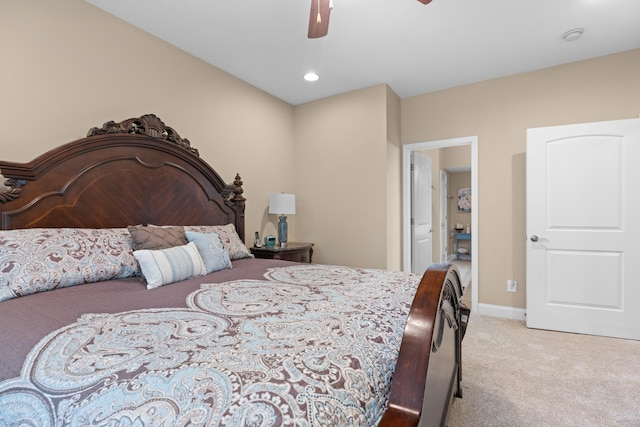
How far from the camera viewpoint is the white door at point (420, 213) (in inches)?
161

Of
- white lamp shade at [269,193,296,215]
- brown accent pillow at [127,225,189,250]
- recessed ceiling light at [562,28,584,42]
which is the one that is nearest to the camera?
brown accent pillow at [127,225,189,250]

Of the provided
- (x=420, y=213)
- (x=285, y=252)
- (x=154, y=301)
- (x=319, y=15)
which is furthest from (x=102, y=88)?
(x=420, y=213)

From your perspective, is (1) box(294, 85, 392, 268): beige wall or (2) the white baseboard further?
(1) box(294, 85, 392, 268): beige wall

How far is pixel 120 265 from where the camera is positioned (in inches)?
70.5

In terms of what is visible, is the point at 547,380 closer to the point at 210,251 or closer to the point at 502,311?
the point at 502,311

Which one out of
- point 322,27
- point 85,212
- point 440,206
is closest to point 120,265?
point 85,212

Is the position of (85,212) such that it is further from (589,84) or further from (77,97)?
(589,84)

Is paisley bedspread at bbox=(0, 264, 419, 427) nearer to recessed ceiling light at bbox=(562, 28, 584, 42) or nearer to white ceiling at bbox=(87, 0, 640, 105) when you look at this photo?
white ceiling at bbox=(87, 0, 640, 105)

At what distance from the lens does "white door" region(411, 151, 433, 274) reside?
4.09 m

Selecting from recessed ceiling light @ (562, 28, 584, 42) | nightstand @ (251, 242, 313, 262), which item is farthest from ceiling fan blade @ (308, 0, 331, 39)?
recessed ceiling light @ (562, 28, 584, 42)

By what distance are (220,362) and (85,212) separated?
181 centimetres

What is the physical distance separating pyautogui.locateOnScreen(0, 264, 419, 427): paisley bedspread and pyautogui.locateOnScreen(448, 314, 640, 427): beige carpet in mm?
1214

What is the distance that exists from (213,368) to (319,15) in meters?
1.74

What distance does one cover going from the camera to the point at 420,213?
4.33 m
